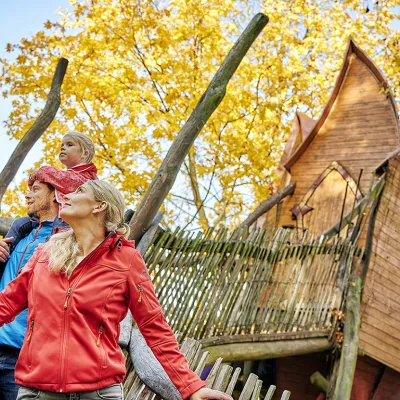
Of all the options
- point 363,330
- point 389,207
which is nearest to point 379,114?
point 389,207

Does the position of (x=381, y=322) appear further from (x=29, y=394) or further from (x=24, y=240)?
(x=29, y=394)

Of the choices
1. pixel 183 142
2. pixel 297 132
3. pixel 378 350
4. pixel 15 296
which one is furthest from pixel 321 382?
pixel 15 296

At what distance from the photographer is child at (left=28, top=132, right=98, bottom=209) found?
304 centimetres

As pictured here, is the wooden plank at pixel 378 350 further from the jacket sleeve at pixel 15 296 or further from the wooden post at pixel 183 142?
the jacket sleeve at pixel 15 296

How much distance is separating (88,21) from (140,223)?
347 inches

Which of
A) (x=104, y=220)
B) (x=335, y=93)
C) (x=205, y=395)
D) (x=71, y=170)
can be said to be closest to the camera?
(x=205, y=395)

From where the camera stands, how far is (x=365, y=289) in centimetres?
863

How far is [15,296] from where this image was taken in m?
2.36

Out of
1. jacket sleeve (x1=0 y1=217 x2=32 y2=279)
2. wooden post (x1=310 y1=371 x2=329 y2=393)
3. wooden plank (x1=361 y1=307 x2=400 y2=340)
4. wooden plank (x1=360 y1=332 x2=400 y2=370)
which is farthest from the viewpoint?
wooden post (x1=310 y1=371 x2=329 y2=393)

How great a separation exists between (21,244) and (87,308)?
2.99ft

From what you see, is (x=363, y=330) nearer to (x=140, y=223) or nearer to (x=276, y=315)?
(x=276, y=315)

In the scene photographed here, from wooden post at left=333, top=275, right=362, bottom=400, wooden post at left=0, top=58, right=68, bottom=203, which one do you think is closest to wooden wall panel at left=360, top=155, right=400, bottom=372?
wooden post at left=333, top=275, right=362, bottom=400

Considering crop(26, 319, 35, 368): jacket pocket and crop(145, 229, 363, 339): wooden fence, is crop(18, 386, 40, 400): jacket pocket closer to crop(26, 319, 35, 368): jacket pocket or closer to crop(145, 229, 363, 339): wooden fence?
crop(26, 319, 35, 368): jacket pocket

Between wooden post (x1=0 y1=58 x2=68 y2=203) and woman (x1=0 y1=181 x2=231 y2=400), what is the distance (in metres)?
4.03
